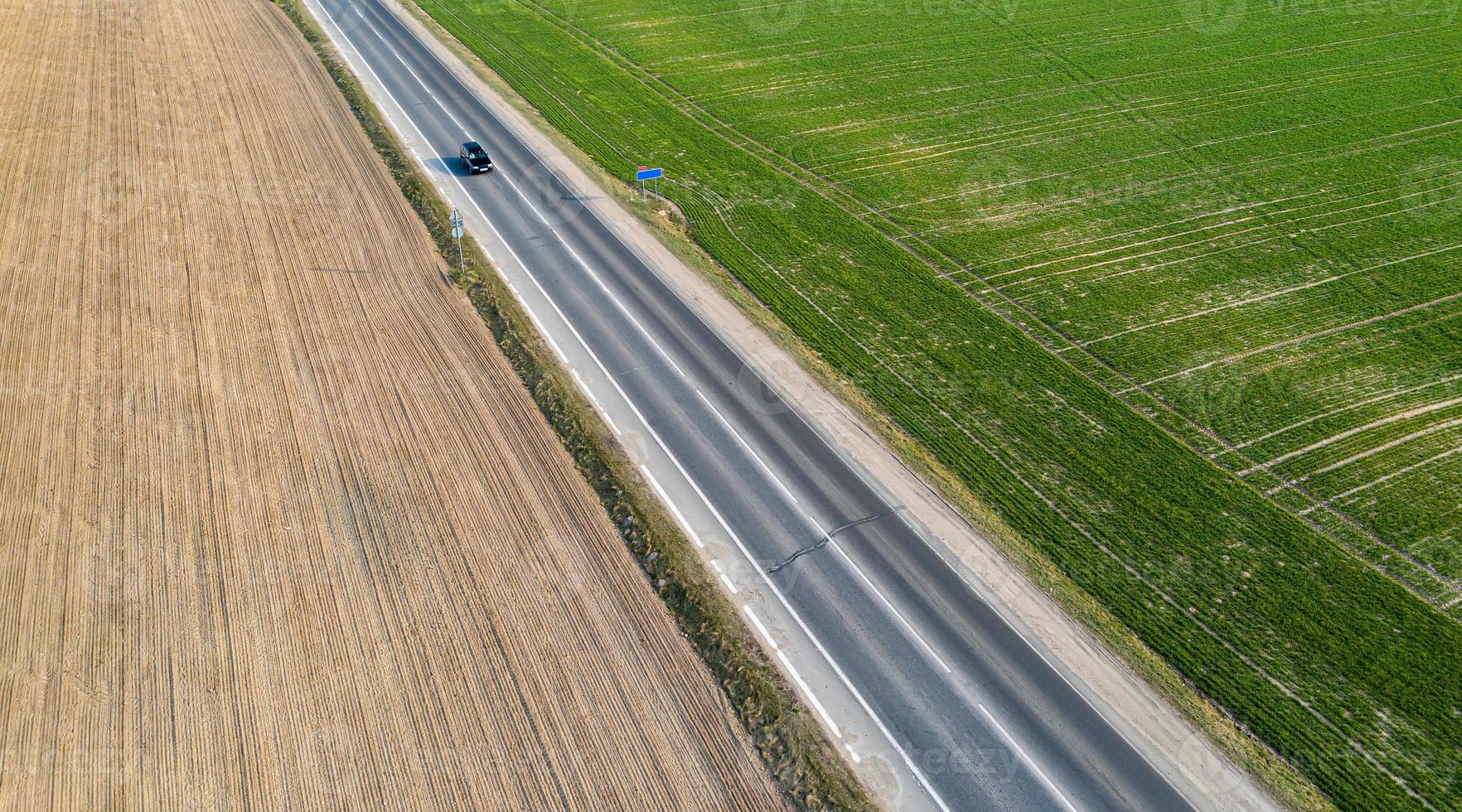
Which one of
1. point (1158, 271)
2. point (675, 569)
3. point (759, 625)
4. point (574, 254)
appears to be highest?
point (1158, 271)

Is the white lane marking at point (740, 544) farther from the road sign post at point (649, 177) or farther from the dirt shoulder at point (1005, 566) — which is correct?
the road sign post at point (649, 177)

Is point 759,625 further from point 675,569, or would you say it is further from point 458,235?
point 458,235

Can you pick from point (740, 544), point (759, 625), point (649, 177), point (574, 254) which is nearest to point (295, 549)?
point (740, 544)

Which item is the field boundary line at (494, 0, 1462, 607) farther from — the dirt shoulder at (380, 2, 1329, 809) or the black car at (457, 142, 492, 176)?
the black car at (457, 142, 492, 176)

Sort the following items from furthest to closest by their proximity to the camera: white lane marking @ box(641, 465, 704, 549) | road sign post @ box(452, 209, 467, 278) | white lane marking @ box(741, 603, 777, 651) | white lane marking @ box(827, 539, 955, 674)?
road sign post @ box(452, 209, 467, 278) < white lane marking @ box(641, 465, 704, 549) < white lane marking @ box(741, 603, 777, 651) < white lane marking @ box(827, 539, 955, 674)

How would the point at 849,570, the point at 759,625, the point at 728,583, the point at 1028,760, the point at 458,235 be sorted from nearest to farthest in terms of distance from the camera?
the point at 1028,760
the point at 759,625
the point at 728,583
the point at 849,570
the point at 458,235

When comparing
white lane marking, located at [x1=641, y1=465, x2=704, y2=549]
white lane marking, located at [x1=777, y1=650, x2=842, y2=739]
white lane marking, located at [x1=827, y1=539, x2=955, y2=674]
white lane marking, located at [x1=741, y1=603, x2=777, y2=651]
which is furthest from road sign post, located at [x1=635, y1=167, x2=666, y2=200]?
white lane marking, located at [x1=777, y1=650, x2=842, y2=739]

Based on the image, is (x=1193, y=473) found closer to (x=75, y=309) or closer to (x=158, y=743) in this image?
(x=158, y=743)
